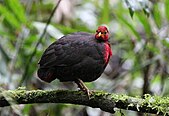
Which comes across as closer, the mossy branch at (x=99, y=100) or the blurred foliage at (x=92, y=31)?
the mossy branch at (x=99, y=100)

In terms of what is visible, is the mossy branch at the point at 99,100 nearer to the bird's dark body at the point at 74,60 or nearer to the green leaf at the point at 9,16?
the bird's dark body at the point at 74,60

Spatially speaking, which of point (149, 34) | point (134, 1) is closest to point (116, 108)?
point (134, 1)

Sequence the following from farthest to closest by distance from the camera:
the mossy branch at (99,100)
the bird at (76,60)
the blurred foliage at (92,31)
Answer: the blurred foliage at (92,31), the bird at (76,60), the mossy branch at (99,100)

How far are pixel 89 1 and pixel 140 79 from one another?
4.17 ft

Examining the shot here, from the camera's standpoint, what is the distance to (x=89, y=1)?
5.33m

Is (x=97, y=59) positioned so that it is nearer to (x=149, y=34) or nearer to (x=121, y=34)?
(x=149, y=34)

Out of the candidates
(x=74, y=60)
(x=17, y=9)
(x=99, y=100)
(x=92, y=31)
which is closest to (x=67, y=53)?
(x=74, y=60)

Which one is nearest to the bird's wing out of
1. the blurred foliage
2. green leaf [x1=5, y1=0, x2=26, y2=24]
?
the blurred foliage

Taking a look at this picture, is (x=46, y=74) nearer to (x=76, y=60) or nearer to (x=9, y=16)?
(x=76, y=60)

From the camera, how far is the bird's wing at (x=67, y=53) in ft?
7.36

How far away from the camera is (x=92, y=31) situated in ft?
13.8

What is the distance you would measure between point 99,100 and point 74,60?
262 millimetres

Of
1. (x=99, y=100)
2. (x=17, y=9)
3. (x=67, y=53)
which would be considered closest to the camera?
(x=99, y=100)

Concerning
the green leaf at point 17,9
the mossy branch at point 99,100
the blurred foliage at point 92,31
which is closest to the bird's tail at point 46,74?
the mossy branch at point 99,100
